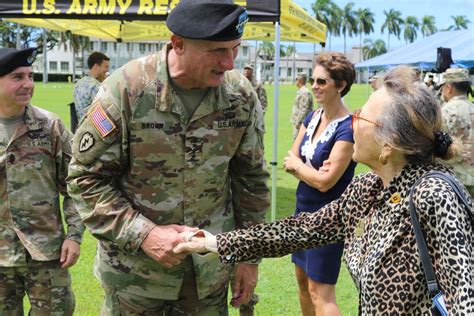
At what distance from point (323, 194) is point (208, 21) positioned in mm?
1884

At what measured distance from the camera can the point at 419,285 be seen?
198 centimetres

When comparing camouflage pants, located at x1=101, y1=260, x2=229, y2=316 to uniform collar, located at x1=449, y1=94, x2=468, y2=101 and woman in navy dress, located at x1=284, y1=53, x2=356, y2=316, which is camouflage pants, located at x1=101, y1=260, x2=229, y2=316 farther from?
uniform collar, located at x1=449, y1=94, x2=468, y2=101

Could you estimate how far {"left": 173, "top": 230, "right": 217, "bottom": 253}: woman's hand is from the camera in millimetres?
2531

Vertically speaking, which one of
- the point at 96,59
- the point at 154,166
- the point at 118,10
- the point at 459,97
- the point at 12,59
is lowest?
the point at 154,166

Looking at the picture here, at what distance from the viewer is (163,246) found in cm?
255

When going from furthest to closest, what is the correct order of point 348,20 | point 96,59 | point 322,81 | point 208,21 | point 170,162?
point 348,20 → point 96,59 → point 322,81 → point 170,162 → point 208,21

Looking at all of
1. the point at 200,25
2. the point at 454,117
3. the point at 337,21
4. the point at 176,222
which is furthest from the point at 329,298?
the point at 337,21

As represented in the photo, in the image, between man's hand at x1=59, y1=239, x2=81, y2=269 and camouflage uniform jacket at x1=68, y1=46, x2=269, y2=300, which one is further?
man's hand at x1=59, y1=239, x2=81, y2=269

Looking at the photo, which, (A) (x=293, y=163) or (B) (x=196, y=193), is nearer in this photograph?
(B) (x=196, y=193)

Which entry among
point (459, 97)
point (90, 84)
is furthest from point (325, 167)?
point (90, 84)

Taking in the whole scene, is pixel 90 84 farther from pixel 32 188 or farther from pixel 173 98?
pixel 173 98

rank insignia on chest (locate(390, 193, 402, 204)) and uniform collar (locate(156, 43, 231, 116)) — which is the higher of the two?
uniform collar (locate(156, 43, 231, 116))

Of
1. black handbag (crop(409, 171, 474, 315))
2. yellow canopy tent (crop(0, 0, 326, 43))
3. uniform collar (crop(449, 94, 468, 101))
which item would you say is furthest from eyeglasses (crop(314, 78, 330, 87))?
uniform collar (crop(449, 94, 468, 101))

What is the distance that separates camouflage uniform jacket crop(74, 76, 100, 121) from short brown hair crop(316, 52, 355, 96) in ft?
16.0
